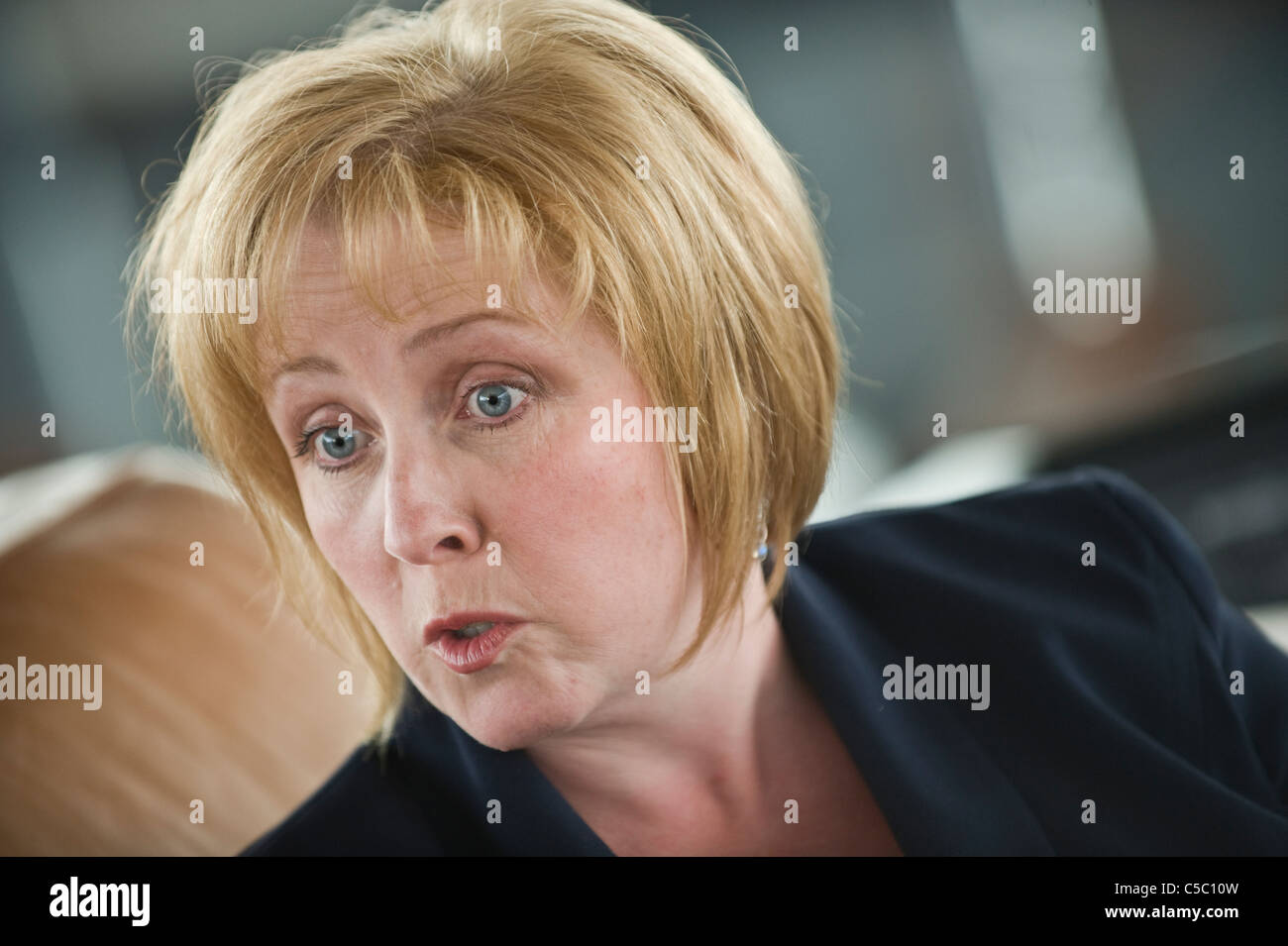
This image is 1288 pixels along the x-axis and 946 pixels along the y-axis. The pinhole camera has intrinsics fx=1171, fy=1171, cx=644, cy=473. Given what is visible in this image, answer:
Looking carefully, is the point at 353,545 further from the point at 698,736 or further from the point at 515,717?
the point at 698,736

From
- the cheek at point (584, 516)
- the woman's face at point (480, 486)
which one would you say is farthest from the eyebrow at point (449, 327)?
the cheek at point (584, 516)

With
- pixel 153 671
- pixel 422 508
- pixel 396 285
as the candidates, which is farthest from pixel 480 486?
pixel 153 671

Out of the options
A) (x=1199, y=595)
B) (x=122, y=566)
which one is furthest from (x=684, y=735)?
(x=122, y=566)

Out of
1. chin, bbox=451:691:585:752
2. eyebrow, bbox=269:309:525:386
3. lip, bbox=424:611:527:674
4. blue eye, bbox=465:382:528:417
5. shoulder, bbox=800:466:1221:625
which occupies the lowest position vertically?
chin, bbox=451:691:585:752

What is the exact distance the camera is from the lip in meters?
0.98

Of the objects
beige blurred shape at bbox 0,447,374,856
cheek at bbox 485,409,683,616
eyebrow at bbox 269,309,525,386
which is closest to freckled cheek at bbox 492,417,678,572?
cheek at bbox 485,409,683,616

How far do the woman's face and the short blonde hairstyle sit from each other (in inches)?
1.0

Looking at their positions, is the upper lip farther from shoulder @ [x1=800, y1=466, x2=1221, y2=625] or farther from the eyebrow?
shoulder @ [x1=800, y1=466, x2=1221, y2=625]

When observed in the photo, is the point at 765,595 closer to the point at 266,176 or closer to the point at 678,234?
the point at 678,234

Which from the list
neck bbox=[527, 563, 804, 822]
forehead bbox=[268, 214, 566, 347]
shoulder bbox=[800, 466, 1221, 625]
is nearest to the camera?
forehead bbox=[268, 214, 566, 347]

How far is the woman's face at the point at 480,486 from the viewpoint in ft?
3.08

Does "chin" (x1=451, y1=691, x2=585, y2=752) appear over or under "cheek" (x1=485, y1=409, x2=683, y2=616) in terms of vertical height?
under
